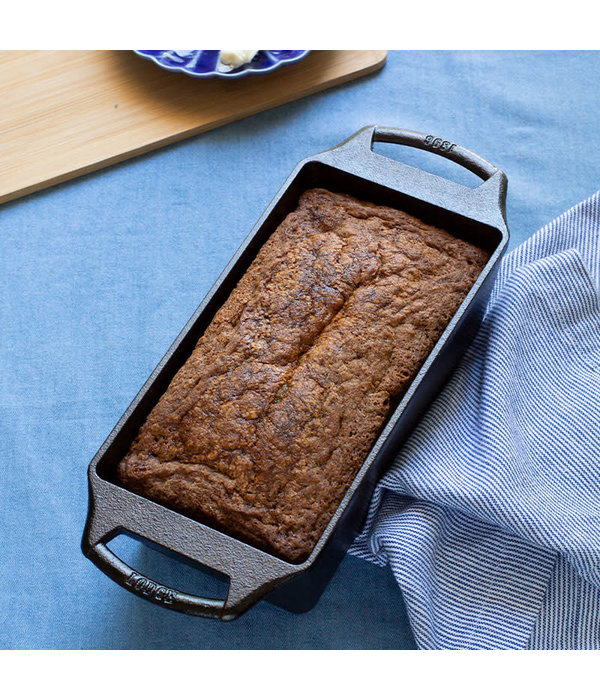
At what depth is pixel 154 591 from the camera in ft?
3.63

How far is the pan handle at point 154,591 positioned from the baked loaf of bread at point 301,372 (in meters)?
0.11

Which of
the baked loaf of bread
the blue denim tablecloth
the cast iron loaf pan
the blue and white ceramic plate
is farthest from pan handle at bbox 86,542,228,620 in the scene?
the blue and white ceramic plate

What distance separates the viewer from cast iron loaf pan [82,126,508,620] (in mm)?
1098

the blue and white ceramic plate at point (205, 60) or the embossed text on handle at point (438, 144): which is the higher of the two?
the blue and white ceramic plate at point (205, 60)

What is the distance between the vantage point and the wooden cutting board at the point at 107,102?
174 centimetres

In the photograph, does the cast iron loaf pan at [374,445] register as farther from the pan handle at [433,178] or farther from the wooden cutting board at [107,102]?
the wooden cutting board at [107,102]

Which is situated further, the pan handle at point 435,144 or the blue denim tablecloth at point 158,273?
the pan handle at point 435,144

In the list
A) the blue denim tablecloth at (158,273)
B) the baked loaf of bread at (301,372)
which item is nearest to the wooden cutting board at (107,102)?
the blue denim tablecloth at (158,273)

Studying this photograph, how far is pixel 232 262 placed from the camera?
1325 mm

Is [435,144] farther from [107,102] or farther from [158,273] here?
[107,102]

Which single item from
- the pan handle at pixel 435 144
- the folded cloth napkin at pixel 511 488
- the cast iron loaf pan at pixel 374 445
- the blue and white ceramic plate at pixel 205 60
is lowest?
the folded cloth napkin at pixel 511 488

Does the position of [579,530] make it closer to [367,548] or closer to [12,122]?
[367,548]

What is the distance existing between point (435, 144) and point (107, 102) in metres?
0.79

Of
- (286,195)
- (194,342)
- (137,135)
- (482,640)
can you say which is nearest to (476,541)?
(482,640)
